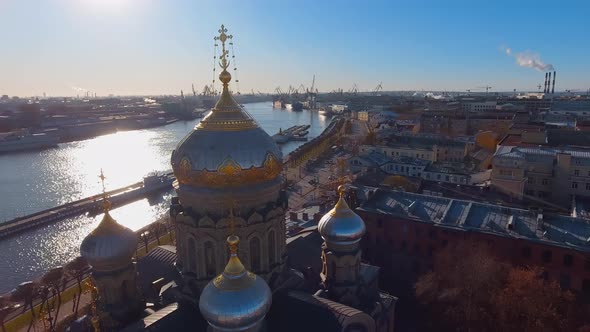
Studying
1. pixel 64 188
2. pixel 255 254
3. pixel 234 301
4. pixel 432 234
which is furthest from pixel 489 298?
pixel 64 188

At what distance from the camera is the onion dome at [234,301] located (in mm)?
8492

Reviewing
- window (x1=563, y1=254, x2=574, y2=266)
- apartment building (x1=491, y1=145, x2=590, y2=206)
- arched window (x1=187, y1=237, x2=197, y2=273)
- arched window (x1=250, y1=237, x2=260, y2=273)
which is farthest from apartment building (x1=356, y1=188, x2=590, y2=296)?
arched window (x1=187, y1=237, x2=197, y2=273)

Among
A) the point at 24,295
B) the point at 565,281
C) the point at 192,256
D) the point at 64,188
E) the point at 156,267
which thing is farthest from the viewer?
the point at 64,188

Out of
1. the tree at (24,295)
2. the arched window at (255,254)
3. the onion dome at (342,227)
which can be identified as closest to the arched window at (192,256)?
the arched window at (255,254)

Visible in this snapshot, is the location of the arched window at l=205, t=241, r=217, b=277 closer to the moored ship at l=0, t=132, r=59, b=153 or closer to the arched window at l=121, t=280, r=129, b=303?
the arched window at l=121, t=280, r=129, b=303

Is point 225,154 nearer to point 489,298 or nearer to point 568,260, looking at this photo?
point 489,298

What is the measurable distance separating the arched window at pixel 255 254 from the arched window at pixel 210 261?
3.52 feet

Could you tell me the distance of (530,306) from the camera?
1516 cm

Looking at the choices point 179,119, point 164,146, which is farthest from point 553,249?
point 179,119

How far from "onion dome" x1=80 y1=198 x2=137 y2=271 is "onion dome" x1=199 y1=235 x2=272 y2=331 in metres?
4.10

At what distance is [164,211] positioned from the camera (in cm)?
4047

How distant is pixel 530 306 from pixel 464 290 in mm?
2586

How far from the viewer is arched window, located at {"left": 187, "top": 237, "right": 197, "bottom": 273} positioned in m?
11.6

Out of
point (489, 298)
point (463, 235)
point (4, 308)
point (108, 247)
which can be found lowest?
point (4, 308)
